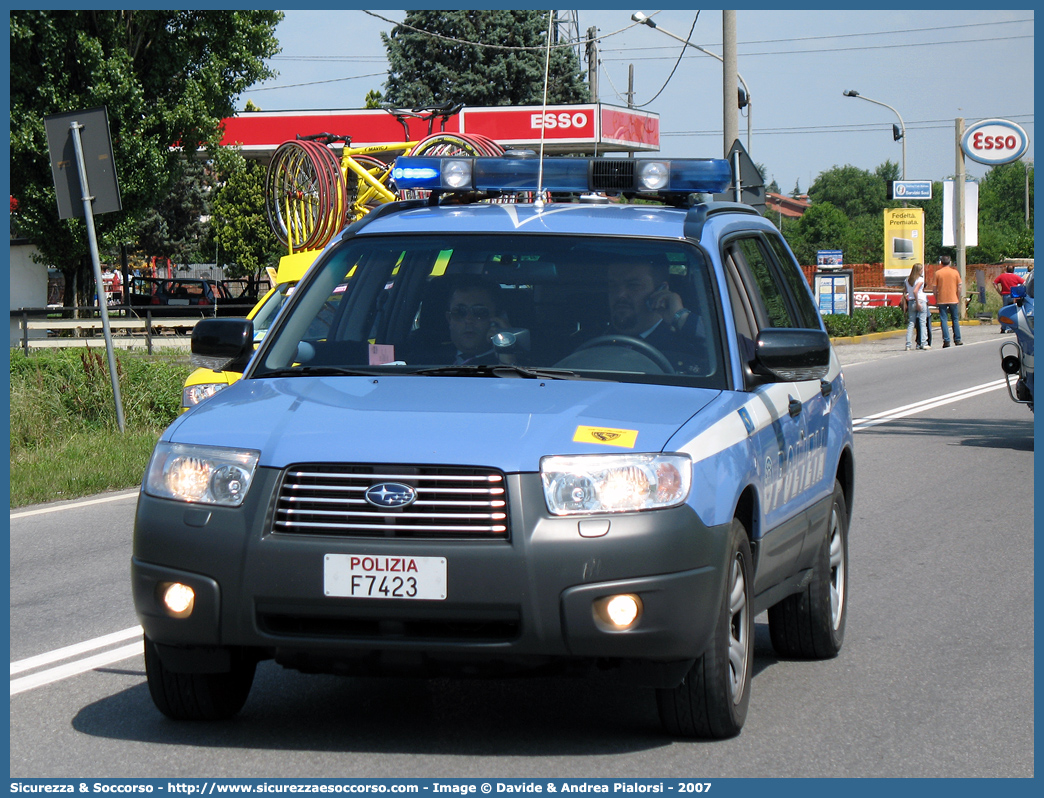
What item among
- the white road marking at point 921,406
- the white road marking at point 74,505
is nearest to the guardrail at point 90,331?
the white road marking at point 921,406

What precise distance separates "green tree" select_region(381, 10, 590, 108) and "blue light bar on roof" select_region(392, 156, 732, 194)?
5915cm

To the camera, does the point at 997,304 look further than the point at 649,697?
Yes

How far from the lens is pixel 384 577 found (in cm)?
423

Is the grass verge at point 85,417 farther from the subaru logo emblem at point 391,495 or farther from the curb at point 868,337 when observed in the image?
the curb at point 868,337

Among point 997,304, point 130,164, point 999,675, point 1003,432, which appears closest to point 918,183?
point 997,304

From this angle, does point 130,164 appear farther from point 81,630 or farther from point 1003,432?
point 81,630

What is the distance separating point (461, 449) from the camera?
4.28m

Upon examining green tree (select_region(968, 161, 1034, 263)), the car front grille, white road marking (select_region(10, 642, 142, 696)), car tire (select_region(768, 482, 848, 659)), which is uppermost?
green tree (select_region(968, 161, 1034, 263))

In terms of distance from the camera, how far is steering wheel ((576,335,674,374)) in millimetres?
5262

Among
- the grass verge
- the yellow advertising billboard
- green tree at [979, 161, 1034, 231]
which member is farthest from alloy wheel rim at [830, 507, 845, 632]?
green tree at [979, 161, 1034, 231]

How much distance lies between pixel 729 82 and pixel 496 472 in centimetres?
2184

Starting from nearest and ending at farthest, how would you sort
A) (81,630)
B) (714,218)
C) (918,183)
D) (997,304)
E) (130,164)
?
(714,218) < (81,630) < (130,164) < (918,183) < (997,304)

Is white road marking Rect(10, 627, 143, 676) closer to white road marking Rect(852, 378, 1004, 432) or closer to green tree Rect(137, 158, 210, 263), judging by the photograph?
white road marking Rect(852, 378, 1004, 432)
